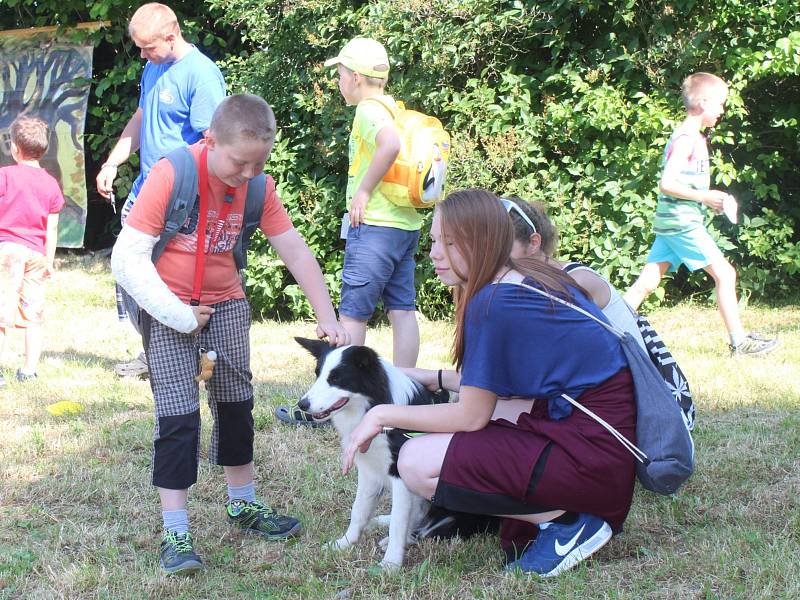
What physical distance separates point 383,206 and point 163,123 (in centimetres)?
139

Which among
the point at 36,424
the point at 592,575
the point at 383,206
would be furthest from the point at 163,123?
the point at 592,575

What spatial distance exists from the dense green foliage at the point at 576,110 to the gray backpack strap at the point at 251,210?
427 cm

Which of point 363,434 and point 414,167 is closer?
→ point 363,434

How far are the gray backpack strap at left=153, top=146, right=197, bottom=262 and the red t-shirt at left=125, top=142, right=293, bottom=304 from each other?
0.06 ft

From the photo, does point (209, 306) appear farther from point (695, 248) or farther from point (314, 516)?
point (695, 248)

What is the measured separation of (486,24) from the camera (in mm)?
7398

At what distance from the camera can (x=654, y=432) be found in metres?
2.89

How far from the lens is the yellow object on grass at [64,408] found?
5180 millimetres

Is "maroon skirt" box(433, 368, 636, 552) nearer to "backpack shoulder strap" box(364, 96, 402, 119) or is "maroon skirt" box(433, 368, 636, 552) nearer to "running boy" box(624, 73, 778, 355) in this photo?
"backpack shoulder strap" box(364, 96, 402, 119)

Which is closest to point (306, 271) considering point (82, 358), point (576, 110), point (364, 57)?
point (364, 57)

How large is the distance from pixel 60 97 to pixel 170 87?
717 cm

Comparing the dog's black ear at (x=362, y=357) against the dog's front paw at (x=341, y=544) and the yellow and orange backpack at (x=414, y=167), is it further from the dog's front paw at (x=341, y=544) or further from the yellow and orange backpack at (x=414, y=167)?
→ the yellow and orange backpack at (x=414, y=167)

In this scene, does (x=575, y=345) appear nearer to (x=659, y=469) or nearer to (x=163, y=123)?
(x=659, y=469)

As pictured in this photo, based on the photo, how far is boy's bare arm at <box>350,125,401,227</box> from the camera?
4781mm
